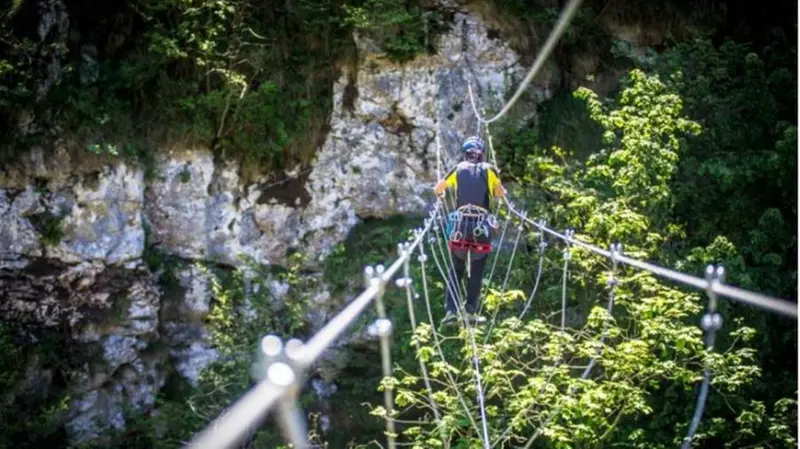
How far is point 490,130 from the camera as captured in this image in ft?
27.4

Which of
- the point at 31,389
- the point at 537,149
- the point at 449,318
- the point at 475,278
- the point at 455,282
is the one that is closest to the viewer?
the point at 475,278

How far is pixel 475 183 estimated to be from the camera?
5.60m

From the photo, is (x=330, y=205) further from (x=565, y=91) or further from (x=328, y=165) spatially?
(x=565, y=91)

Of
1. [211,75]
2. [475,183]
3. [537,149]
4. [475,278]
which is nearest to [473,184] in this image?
[475,183]

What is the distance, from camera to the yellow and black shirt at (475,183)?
5.59 metres

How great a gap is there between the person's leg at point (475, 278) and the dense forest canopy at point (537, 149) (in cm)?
34

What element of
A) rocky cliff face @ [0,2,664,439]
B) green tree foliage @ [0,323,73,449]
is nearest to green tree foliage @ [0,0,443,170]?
rocky cliff face @ [0,2,664,439]

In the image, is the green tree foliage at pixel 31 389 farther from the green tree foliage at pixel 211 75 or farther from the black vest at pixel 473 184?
the black vest at pixel 473 184

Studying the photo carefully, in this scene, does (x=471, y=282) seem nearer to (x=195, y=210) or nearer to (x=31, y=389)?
(x=195, y=210)

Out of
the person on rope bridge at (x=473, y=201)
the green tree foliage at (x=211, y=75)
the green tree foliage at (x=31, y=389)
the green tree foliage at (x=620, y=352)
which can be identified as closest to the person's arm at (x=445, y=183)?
the person on rope bridge at (x=473, y=201)

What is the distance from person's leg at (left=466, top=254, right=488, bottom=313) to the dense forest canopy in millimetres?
336

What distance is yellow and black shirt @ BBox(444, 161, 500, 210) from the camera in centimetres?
559

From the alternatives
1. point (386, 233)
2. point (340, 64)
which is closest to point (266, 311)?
point (386, 233)

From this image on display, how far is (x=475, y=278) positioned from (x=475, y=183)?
637 millimetres
